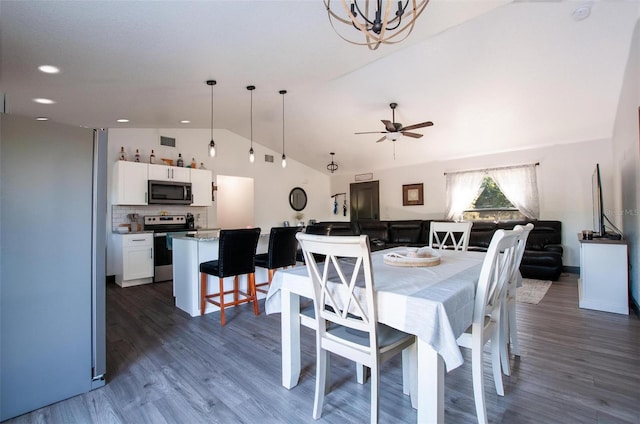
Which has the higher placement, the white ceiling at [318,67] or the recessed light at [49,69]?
the white ceiling at [318,67]

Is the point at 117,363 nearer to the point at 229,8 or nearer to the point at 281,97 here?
the point at 229,8

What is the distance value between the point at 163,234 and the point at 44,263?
342 cm

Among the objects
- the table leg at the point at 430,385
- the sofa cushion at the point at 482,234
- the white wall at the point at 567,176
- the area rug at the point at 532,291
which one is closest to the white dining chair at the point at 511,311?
the table leg at the point at 430,385

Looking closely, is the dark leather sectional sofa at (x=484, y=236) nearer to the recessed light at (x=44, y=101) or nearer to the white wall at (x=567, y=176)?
the white wall at (x=567, y=176)

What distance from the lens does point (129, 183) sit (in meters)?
4.80

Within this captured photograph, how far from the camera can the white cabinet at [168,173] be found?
506cm

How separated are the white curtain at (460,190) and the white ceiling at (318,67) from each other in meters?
0.73

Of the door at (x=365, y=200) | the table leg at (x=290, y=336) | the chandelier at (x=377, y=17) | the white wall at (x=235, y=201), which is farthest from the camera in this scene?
the door at (x=365, y=200)

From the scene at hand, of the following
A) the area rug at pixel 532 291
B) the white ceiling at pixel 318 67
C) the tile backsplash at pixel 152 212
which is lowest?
the area rug at pixel 532 291

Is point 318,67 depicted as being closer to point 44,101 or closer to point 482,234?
point 44,101

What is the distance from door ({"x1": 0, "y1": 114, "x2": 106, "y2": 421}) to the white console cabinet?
461 cm

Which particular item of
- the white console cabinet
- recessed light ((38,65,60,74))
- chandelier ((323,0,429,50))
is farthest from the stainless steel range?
the white console cabinet

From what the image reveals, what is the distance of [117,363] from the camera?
221 cm

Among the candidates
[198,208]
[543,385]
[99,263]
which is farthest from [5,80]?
[543,385]
